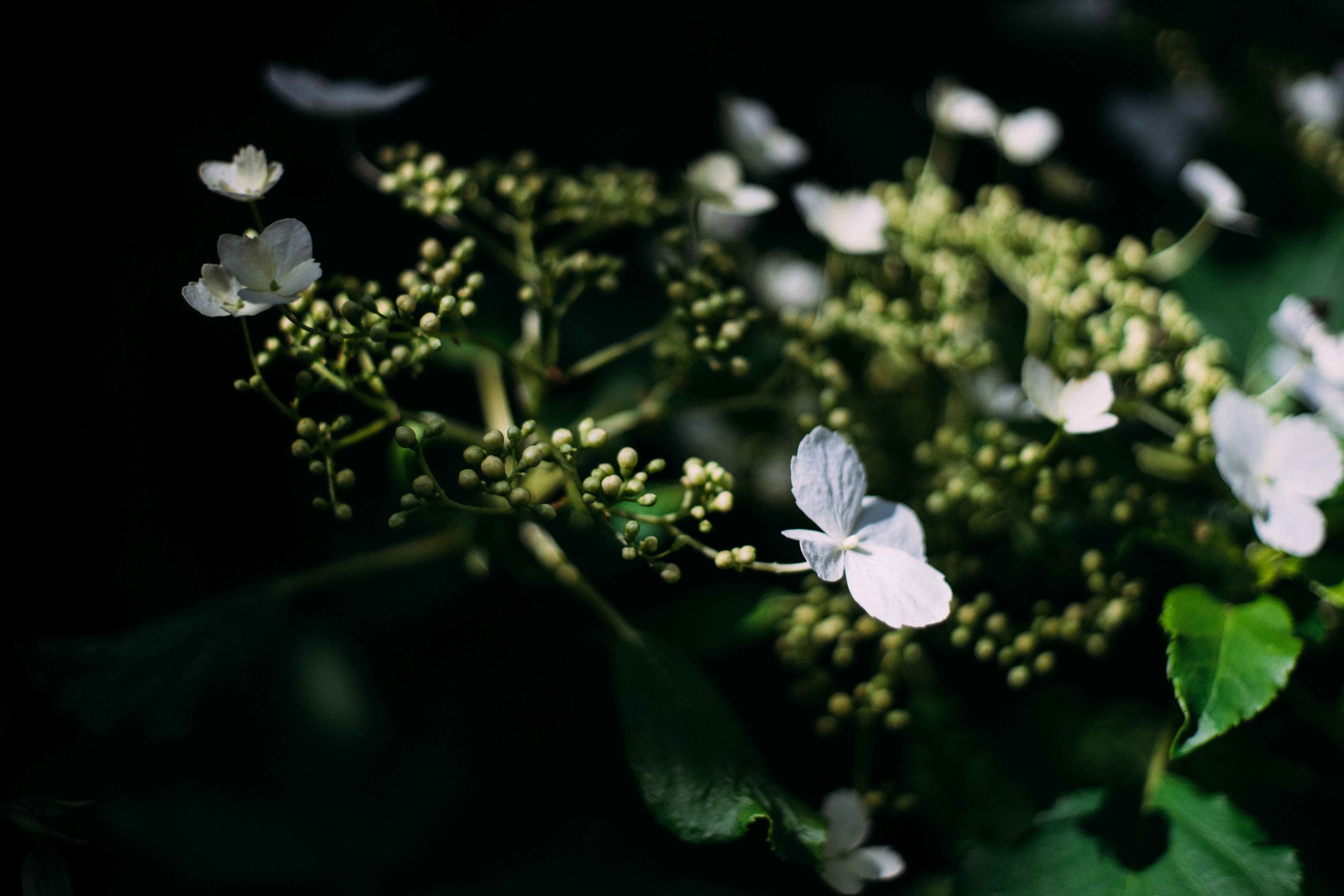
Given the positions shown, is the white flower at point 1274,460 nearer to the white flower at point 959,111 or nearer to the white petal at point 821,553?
the white petal at point 821,553

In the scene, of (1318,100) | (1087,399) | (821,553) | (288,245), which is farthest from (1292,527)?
(1318,100)

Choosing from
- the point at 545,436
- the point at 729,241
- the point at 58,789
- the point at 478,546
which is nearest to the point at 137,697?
the point at 58,789

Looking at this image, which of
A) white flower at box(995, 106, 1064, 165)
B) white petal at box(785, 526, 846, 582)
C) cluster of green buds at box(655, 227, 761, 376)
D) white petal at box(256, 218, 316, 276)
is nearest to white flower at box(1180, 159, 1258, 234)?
white flower at box(995, 106, 1064, 165)

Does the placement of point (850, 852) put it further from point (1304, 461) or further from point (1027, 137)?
point (1027, 137)

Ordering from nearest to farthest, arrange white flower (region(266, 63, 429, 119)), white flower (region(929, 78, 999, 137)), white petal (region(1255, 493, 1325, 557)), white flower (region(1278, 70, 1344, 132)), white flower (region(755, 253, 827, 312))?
white petal (region(1255, 493, 1325, 557)), white flower (region(266, 63, 429, 119)), white flower (region(929, 78, 999, 137)), white flower (region(755, 253, 827, 312)), white flower (region(1278, 70, 1344, 132))

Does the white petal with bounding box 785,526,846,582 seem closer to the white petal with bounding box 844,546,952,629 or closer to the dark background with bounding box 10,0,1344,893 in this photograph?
the white petal with bounding box 844,546,952,629
